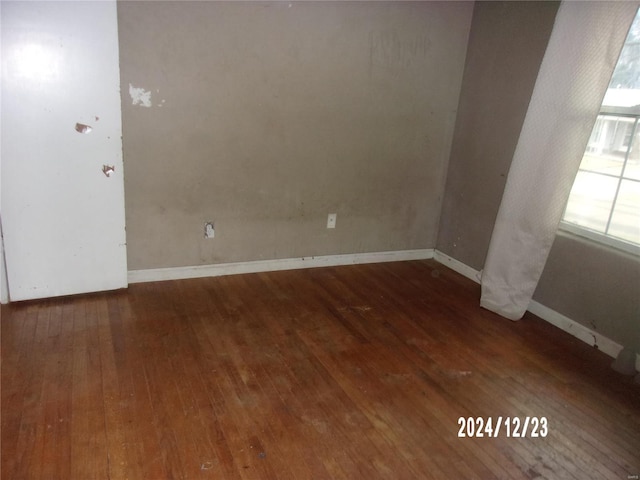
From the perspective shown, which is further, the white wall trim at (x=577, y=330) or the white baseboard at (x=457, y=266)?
the white baseboard at (x=457, y=266)

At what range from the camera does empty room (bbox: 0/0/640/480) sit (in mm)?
1885

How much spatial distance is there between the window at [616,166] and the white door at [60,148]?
2895 mm

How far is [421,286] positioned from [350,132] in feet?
4.30

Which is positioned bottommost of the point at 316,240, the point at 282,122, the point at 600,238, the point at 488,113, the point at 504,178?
the point at 316,240

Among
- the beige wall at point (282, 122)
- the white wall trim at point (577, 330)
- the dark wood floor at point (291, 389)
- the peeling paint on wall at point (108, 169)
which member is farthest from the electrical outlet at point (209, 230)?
the white wall trim at point (577, 330)

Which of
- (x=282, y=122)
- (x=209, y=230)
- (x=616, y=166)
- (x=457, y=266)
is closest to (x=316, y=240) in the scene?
(x=209, y=230)

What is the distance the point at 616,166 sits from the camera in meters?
2.57

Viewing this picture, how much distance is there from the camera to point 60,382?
2.04 meters

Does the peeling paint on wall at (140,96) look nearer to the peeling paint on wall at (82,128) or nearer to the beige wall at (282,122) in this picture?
the beige wall at (282,122)

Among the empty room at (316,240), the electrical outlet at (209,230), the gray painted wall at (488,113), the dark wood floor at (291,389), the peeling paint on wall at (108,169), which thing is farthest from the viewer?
the electrical outlet at (209,230)

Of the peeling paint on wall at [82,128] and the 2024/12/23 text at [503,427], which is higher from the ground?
the peeling paint on wall at [82,128]

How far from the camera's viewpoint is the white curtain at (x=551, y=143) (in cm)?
239

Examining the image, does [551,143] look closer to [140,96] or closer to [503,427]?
[503,427]

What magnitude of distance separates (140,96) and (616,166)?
9.48 feet
